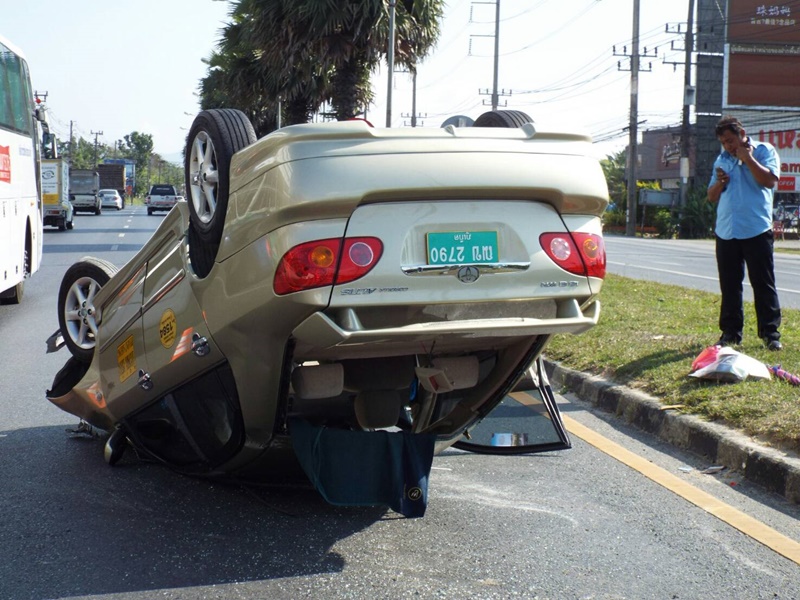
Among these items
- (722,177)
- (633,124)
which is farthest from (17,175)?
(633,124)

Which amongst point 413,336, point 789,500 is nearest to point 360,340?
point 413,336

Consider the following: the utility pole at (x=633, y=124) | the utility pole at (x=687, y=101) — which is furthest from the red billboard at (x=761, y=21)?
the utility pole at (x=633, y=124)

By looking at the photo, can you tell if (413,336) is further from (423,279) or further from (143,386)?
(143,386)

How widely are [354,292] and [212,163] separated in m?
0.93

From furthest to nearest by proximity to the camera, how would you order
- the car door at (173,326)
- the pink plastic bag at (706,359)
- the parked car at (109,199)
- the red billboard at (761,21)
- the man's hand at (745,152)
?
1. the parked car at (109,199)
2. the red billboard at (761,21)
3. the man's hand at (745,152)
4. the pink plastic bag at (706,359)
5. the car door at (173,326)

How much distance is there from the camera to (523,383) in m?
4.64

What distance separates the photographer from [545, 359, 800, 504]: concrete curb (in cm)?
480

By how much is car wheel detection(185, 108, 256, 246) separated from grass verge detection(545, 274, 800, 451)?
294cm

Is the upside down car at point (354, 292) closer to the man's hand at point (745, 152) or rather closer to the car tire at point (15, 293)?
the man's hand at point (745, 152)

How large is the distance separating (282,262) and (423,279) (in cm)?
48

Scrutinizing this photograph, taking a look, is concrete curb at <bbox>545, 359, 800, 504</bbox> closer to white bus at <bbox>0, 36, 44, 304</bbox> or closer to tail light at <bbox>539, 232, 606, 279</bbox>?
tail light at <bbox>539, 232, 606, 279</bbox>

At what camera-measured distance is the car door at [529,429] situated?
4695 millimetres

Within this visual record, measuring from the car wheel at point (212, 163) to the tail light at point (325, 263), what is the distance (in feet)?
1.68

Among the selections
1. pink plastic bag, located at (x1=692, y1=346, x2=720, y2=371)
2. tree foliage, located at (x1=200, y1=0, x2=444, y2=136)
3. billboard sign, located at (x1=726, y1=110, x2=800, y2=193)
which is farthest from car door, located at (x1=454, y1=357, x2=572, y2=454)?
billboard sign, located at (x1=726, y1=110, x2=800, y2=193)
